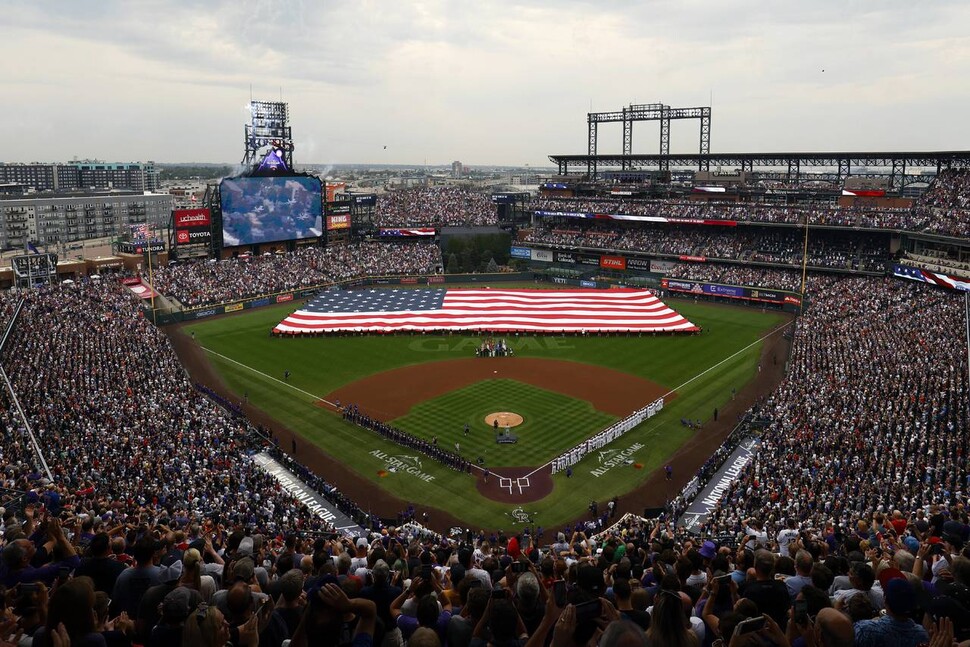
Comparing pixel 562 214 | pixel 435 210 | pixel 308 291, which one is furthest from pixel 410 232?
pixel 308 291

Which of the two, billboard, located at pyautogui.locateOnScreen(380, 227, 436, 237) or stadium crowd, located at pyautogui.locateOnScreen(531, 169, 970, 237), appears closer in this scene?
stadium crowd, located at pyautogui.locateOnScreen(531, 169, 970, 237)

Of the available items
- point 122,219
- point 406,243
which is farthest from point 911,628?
point 122,219

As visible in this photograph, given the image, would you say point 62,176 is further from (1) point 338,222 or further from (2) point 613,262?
(2) point 613,262

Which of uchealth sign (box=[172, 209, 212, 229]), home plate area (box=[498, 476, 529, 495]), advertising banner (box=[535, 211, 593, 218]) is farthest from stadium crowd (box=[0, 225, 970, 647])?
advertising banner (box=[535, 211, 593, 218])

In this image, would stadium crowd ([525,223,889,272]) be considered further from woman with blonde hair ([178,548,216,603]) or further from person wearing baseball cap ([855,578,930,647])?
woman with blonde hair ([178,548,216,603])

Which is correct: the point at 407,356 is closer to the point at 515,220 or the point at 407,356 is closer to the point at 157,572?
the point at 157,572

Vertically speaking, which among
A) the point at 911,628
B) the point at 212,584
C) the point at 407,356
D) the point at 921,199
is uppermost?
the point at 921,199

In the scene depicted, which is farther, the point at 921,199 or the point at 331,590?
the point at 921,199

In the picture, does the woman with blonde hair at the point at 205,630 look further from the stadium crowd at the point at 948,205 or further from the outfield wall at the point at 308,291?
the stadium crowd at the point at 948,205
